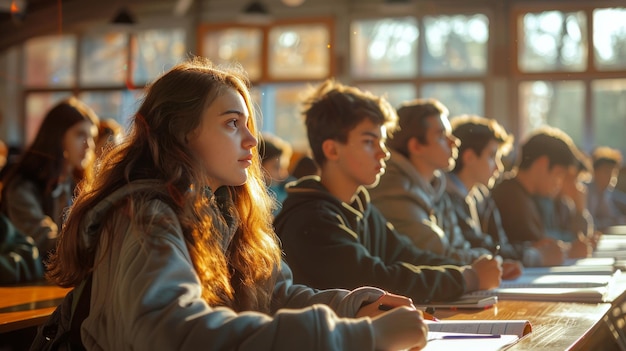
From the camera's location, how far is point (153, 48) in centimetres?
1022

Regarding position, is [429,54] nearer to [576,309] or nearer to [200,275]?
[576,309]

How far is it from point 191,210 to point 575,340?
0.66 metres

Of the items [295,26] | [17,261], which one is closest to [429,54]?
[295,26]

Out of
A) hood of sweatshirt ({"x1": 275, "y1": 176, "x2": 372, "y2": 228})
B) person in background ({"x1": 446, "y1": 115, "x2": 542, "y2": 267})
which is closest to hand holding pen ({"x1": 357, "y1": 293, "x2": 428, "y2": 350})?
hood of sweatshirt ({"x1": 275, "y1": 176, "x2": 372, "y2": 228})

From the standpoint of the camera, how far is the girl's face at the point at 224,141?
1.29 metres

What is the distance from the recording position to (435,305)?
1898 mm

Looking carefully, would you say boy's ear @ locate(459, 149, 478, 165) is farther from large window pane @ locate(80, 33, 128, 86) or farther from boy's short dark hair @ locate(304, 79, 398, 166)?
large window pane @ locate(80, 33, 128, 86)

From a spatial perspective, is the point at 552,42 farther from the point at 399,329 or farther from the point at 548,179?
the point at 399,329

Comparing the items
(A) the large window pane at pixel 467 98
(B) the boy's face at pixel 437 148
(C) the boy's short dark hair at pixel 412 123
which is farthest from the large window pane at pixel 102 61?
(B) the boy's face at pixel 437 148

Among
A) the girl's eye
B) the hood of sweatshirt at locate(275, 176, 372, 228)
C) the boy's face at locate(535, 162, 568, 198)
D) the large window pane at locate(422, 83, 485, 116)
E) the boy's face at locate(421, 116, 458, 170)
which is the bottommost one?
the boy's face at locate(535, 162, 568, 198)

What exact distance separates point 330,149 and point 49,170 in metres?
1.46

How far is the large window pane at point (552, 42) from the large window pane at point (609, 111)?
11.5 inches

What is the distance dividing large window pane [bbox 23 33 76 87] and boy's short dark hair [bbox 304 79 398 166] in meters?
9.15

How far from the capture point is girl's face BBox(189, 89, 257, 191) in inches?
50.9
